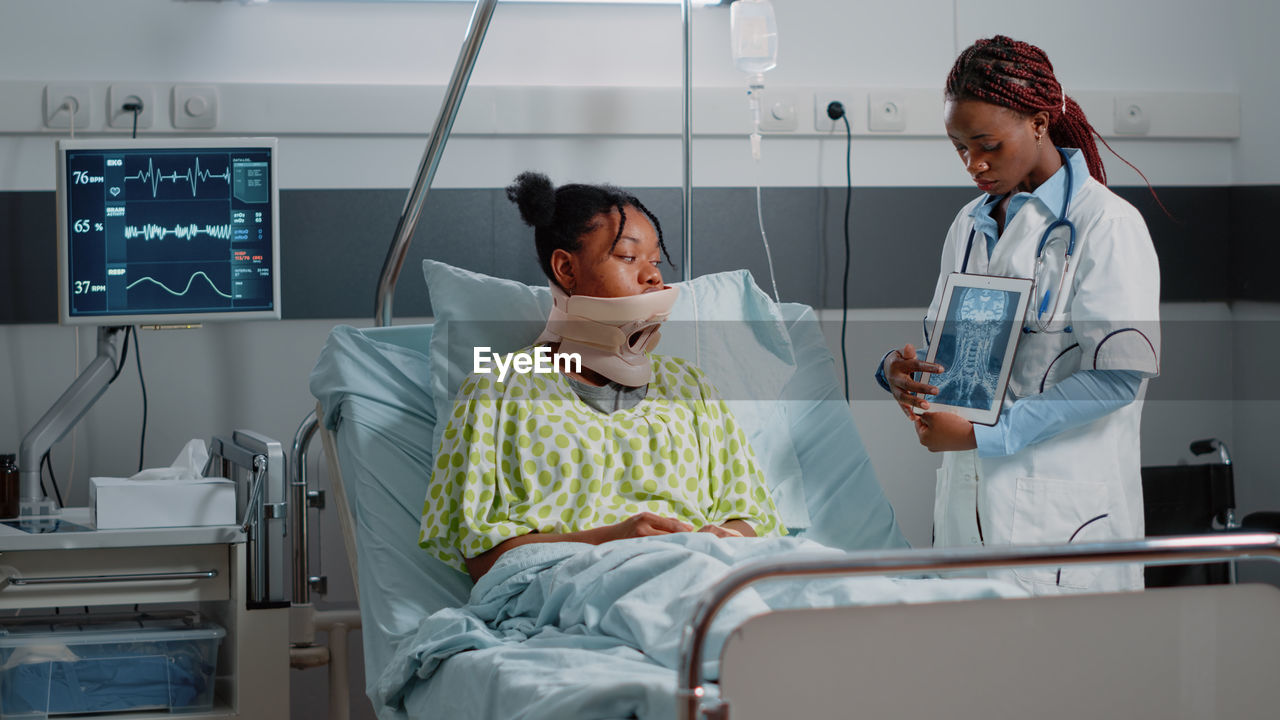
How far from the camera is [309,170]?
103 inches

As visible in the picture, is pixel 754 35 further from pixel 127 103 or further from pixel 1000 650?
pixel 1000 650

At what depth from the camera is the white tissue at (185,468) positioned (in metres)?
2.06

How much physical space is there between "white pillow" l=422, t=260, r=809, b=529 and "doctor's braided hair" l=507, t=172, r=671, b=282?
0.18 m

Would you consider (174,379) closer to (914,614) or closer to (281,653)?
(281,653)

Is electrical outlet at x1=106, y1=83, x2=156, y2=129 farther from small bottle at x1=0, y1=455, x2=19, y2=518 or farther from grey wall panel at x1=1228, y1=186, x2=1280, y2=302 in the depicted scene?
grey wall panel at x1=1228, y1=186, x2=1280, y2=302

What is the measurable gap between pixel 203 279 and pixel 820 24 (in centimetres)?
165

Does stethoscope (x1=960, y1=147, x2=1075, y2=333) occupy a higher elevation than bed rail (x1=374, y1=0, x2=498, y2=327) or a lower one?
lower

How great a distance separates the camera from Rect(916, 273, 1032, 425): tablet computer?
178 centimetres

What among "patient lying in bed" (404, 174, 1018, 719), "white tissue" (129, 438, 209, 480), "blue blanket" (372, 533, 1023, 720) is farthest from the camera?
"white tissue" (129, 438, 209, 480)

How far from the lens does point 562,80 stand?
2713mm

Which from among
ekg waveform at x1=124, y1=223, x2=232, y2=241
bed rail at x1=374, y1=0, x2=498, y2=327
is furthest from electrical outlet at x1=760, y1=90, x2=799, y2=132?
ekg waveform at x1=124, y1=223, x2=232, y2=241

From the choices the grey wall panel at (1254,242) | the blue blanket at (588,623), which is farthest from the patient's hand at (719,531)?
the grey wall panel at (1254,242)

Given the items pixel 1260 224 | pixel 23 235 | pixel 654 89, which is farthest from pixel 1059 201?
pixel 23 235

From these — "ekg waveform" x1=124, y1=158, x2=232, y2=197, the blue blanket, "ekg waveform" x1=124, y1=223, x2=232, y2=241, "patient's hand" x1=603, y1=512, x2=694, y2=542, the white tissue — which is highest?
"ekg waveform" x1=124, y1=158, x2=232, y2=197
